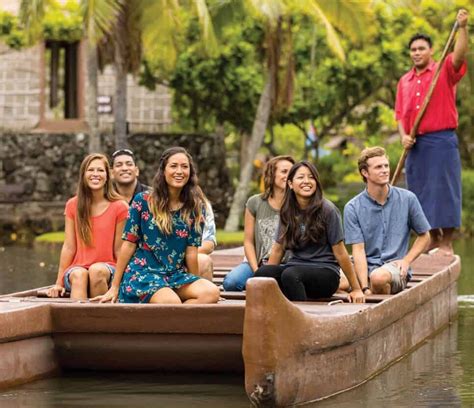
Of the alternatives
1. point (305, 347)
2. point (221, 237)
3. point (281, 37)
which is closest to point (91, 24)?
point (281, 37)

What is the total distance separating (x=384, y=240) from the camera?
9867 mm

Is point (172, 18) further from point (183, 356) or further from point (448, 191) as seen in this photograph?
point (183, 356)

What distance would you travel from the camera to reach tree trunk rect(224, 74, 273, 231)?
74.5 ft

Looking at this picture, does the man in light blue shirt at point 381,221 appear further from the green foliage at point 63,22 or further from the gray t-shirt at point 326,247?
the green foliage at point 63,22

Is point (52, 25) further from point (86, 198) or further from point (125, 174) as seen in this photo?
point (86, 198)

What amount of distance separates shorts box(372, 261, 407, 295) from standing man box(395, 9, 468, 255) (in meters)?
3.09

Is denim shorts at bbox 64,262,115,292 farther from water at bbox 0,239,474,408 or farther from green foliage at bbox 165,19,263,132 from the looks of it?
green foliage at bbox 165,19,263,132

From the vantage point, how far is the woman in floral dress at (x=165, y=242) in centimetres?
843

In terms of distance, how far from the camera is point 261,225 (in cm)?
982

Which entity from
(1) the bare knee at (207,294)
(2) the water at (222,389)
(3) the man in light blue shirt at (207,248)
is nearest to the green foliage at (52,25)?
(3) the man in light blue shirt at (207,248)

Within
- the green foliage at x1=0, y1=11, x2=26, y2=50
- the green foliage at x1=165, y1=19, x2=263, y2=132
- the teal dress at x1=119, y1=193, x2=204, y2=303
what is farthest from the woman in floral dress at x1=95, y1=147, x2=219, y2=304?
the green foliage at x1=0, y1=11, x2=26, y2=50

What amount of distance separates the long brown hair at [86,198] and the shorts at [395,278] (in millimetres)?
1848

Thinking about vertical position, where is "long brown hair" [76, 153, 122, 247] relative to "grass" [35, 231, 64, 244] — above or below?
above

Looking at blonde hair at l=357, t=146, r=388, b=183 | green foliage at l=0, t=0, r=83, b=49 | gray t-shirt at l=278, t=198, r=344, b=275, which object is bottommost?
gray t-shirt at l=278, t=198, r=344, b=275
